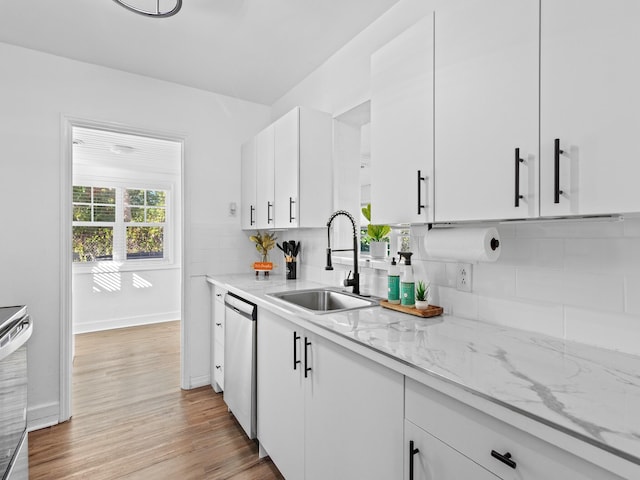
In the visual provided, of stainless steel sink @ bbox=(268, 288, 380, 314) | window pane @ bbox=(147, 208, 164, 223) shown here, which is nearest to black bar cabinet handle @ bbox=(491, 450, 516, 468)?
stainless steel sink @ bbox=(268, 288, 380, 314)

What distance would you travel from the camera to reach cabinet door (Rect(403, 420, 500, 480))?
0.86m

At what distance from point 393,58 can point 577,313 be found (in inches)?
49.6

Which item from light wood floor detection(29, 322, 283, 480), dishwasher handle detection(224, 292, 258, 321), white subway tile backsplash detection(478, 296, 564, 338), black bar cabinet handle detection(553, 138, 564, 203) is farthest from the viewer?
dishwasher handle detection(224, 292, 258, 321)

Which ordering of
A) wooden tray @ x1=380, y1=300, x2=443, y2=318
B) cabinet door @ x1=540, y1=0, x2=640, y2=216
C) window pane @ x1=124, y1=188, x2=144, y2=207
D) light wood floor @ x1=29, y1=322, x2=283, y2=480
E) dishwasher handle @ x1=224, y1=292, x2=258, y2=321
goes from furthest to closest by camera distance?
window pane @ x1=124, y1=188, x2=144, y2=207 < dishwasher handle @ x1=224, y1=292, x2=258, y2=321 < light wood floor @ x1=29, y1=322, x2=283, y2=480 < wooden tray @ x1=380, y1=300, x2=443, y2=318 < cabinet door @ x1=540, y1=0, x2=640, y2=216

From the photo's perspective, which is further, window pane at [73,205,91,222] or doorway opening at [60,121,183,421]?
window pane at [73,205,91,222]

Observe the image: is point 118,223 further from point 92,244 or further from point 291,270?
point 291,270

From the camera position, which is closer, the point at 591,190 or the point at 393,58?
the point at 591,190

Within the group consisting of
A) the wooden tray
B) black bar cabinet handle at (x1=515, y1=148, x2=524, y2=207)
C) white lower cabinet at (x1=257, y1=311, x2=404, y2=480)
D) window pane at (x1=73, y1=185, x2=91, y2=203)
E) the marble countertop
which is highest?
window pane at (x1=73, y1=185, x2=91, y2=203)

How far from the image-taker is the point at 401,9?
1.92m

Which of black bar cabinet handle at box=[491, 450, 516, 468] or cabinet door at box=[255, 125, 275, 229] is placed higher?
cabinet door at box=[255, 125, 275, 229]

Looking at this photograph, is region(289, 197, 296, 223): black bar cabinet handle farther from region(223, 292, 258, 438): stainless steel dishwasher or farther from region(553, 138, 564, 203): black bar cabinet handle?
region(553, 138, 564, 203): black bar cabinet handle

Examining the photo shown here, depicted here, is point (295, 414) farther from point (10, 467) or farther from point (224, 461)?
point (10, 467)

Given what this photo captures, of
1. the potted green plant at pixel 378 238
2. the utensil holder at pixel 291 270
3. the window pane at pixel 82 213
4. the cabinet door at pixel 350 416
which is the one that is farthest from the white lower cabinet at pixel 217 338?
the window pane at pixel 82 213

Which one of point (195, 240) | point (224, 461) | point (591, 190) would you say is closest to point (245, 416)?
point (224, 461)
